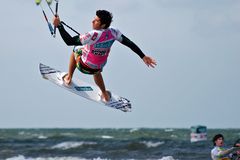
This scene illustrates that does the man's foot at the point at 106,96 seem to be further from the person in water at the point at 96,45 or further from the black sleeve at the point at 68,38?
the black sleeve at the point at 68,38

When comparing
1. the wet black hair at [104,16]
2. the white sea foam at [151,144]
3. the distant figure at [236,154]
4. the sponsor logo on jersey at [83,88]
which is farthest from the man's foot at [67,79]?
the white sea foam at [151,144]

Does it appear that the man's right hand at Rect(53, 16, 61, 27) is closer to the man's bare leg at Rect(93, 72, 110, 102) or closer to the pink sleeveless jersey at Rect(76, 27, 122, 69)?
the pink sleeveless jersey at Rect(76, 27, 122, 69)

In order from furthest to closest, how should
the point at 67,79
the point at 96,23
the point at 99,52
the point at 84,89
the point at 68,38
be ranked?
1. the point at 84,89
2. the point at 67,79
3. the point at 99,52
4. the point at 96,23
5. the point at 68,38

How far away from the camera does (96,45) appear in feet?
31.1

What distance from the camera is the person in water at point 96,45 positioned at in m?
9.07

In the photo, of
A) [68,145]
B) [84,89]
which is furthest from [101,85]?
[68,145]

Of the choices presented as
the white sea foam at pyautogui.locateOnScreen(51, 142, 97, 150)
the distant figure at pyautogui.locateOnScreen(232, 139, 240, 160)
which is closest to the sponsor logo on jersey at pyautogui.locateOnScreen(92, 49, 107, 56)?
the distant figure at pyautogui.locateOnScreen(232, 139, 240, 160)

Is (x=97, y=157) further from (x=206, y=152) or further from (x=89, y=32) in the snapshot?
(x=89, y=32)

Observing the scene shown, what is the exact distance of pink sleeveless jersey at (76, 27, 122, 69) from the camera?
9.23 metres

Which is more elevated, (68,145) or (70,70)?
(68,145)

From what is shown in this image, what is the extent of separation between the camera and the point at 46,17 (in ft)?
29.1

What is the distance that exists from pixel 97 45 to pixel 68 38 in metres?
0.62

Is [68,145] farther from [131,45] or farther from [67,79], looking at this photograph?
[131,45]

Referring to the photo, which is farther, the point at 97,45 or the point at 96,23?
the point at 97,45
